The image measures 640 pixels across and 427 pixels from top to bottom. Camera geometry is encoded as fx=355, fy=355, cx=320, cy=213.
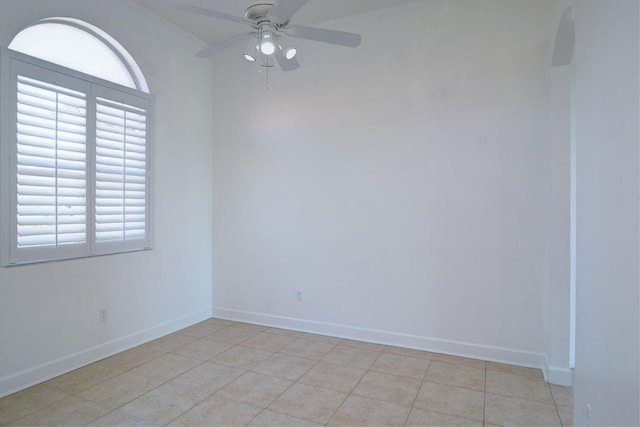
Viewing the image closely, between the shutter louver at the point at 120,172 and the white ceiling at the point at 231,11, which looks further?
the white ceiling at the point at 231,11

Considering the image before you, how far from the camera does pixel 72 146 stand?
9.50 feet

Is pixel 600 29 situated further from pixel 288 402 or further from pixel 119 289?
pixel 119 289

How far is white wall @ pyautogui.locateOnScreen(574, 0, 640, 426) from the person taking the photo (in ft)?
3.90

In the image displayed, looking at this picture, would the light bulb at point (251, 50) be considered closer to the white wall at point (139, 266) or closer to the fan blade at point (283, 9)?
the fan blade at point (283, 9)

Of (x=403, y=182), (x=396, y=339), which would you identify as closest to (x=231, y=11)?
(x=403, y=182)

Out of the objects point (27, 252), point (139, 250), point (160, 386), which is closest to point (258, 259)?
point (139, 250)

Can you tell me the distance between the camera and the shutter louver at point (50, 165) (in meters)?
2.59

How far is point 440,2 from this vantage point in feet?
10.8

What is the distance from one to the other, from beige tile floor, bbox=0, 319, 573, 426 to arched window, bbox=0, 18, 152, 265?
1056 millimetres

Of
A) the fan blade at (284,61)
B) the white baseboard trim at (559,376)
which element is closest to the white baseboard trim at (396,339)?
the white baseboard trim at (559,376)

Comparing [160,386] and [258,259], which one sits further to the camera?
[258,259]

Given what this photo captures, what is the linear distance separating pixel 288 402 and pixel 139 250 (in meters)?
2.13

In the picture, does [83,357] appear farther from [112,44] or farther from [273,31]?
[273,31]

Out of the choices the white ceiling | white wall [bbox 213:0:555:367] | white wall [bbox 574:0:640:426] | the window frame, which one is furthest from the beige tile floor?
the white ceiling
